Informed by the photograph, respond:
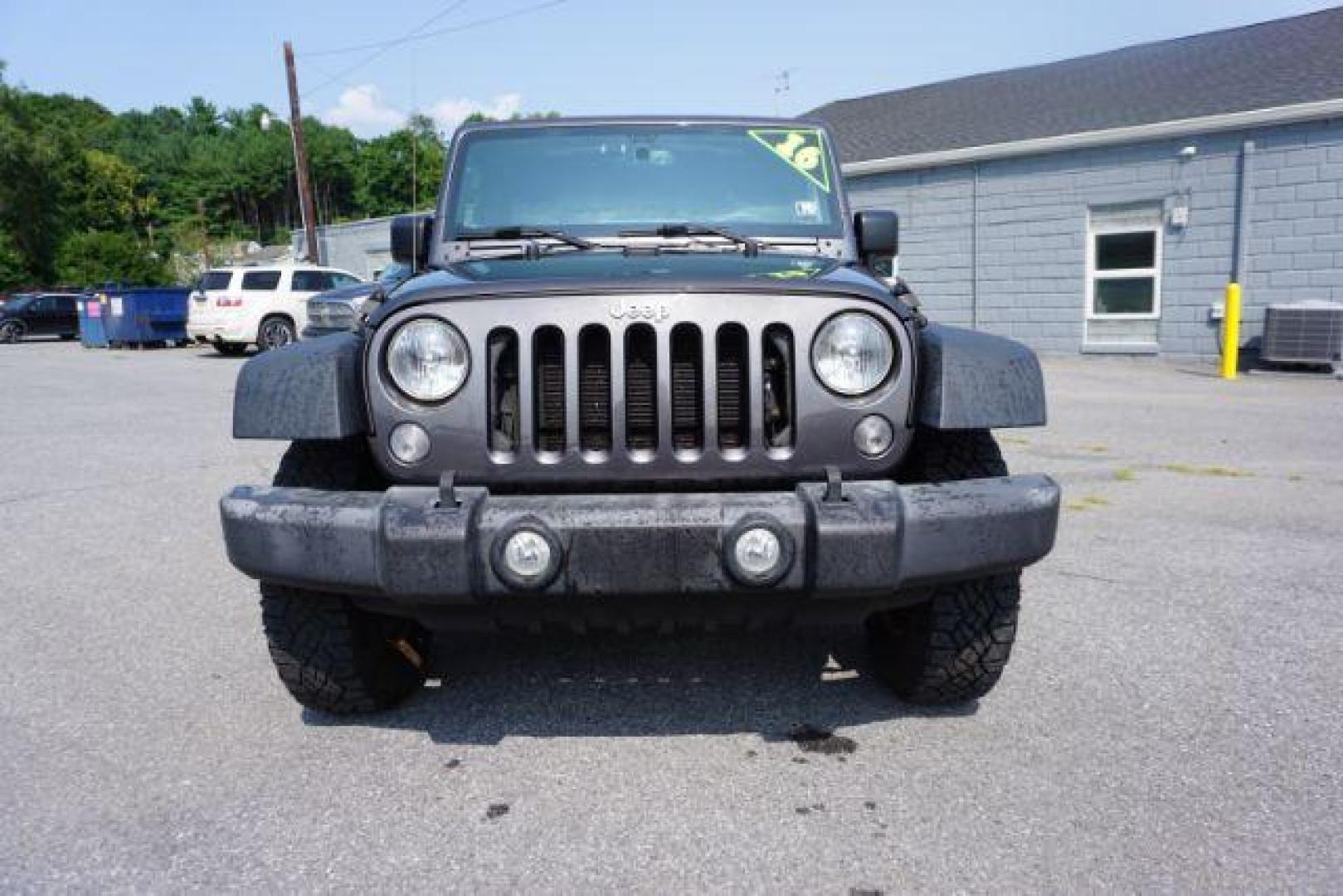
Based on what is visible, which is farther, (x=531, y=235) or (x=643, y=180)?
(x=643, y=180)

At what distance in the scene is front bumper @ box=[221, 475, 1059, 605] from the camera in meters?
2.29

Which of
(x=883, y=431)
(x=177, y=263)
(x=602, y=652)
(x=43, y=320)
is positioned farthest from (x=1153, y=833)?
(x=177, y=263)

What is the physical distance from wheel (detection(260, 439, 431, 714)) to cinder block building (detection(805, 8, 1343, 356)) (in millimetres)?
11168

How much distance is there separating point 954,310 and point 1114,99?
4133 millimetres

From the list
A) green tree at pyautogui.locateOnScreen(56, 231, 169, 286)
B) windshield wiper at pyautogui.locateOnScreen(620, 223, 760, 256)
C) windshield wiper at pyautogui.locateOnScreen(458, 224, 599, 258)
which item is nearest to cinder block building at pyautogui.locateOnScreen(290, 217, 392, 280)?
green tree at pyautogui.locateOnScreen(56, 231, 169, 286)

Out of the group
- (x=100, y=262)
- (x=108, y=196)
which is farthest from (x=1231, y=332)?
(x=108, y=196)

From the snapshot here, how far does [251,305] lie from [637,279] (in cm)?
1819

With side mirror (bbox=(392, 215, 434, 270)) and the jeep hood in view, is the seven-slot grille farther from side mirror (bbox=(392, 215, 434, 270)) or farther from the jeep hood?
side mirror (bbox=(392, 215, 434, 270))

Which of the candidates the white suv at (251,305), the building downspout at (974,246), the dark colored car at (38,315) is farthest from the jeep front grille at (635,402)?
the dark colored car at (38,315)

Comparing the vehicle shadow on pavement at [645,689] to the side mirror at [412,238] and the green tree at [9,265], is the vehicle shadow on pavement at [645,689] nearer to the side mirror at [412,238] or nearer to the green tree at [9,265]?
the side mirror at [412,238]

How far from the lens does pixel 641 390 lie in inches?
101

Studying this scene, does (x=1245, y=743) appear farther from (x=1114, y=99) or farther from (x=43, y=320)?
(x=43, y=320)

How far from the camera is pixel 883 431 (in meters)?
2.57

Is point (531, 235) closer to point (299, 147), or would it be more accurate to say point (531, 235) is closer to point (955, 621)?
point (955, 621)
